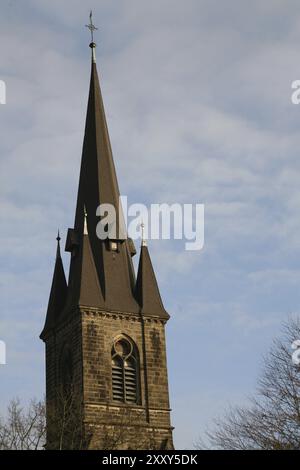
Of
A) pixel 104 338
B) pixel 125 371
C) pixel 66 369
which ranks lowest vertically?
pixel 125 371

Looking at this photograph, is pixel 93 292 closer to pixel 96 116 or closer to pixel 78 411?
pixel 78 411

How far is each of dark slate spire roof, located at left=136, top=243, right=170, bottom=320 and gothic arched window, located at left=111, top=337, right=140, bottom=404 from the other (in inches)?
73.0

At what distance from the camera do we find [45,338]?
2132 inches

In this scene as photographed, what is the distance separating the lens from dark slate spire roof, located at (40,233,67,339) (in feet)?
176

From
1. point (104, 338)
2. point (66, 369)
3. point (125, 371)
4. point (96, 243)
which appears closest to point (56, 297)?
point (96, 243)

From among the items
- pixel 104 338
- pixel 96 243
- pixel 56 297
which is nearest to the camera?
pixel 104 338

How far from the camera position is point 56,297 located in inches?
2133

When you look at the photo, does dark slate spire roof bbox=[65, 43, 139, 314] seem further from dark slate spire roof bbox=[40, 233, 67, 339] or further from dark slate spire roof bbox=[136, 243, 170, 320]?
dark slate spire roof bbox=[40, 233, 67, 339]

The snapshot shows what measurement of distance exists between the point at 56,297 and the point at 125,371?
17.8 feet

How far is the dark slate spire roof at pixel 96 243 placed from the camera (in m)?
52.0

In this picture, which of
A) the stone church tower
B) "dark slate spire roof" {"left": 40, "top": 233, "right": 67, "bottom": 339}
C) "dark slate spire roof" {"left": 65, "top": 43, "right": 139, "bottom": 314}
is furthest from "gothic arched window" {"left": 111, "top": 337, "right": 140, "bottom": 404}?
"dark slate spire roof" {"left": 40, "top": 233, "right": 67, "bottom": 339}

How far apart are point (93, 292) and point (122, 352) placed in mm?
2917

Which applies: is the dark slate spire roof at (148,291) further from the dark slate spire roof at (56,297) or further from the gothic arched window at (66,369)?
the gothic arched window at (66,369)

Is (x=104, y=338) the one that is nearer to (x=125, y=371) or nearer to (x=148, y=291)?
(x=125, y=371)
